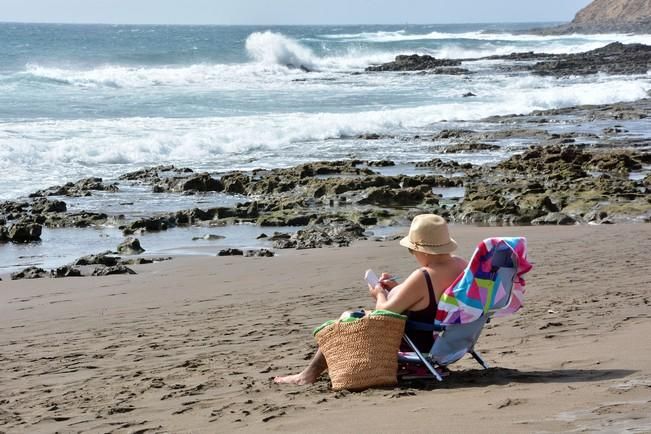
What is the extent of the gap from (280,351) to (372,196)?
28.0 ft

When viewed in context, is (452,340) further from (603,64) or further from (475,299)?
(603,64)

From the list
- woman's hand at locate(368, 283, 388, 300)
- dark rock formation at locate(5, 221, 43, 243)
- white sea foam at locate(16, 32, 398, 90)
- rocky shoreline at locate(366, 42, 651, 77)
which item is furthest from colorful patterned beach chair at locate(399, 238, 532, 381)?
rocky shoreline at locate(366, 42, 651, 77)

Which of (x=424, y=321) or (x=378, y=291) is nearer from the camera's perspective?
(x=424, y=321)

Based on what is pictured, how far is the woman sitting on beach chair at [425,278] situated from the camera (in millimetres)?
5215

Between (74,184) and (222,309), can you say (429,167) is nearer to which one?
(74,184)

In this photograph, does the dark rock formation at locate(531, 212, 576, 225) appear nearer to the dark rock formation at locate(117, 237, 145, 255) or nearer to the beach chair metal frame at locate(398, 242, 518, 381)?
the dark rock formation at locate(117, 237, 145, 255)

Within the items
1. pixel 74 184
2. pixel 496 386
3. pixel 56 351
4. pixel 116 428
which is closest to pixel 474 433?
pixel 496 386

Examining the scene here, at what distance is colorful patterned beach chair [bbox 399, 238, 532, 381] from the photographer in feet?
16.7

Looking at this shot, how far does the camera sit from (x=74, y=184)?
16.7 metres

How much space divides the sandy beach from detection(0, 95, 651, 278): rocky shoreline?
5.28ft

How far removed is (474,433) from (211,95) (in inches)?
1288

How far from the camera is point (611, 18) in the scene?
12238cm

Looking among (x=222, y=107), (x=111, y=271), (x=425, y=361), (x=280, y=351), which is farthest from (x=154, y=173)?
(x=425, y=361)

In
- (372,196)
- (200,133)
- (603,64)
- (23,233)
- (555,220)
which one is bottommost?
(555,220)
